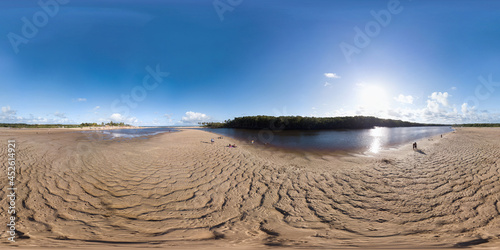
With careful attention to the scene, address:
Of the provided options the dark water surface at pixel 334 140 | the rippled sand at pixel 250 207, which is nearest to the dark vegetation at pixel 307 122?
the dark water surface at pixel 334 140

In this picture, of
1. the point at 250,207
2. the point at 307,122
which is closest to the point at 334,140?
the point at 250,207

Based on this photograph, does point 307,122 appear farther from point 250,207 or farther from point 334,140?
point 250,207

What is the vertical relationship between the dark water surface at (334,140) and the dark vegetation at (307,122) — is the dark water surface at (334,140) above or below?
below

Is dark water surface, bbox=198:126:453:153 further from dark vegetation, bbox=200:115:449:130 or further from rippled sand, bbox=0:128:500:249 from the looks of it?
dark vegetation, bbox=200:115:449:130

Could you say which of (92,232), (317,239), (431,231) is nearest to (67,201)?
(92,232)

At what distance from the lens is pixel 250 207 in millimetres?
4984

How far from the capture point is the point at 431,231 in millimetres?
3844

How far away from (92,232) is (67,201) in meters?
2.34

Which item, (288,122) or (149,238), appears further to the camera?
(288,122)

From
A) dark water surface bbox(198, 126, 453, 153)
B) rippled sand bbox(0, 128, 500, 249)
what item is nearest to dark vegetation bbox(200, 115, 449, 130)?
dark water surface bbox(198, 126, 453, 153)

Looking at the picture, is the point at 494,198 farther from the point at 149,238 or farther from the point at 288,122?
the point at 288,122

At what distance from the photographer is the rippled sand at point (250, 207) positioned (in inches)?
138

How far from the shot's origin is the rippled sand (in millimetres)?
3511

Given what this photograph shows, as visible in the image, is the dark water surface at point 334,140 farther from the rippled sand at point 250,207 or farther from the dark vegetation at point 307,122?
the dark vegetation at point 307,122
